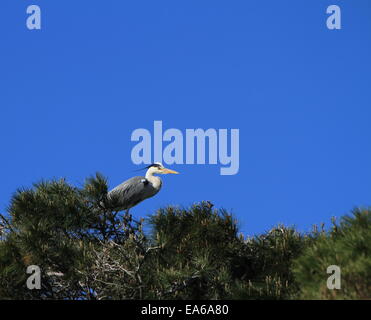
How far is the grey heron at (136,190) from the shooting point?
17.5 metres

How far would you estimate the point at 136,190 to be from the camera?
18.9m

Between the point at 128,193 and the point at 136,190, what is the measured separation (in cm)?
49

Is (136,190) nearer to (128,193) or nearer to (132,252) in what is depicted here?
(128,193)

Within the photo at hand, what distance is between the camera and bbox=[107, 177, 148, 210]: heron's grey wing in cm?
1747

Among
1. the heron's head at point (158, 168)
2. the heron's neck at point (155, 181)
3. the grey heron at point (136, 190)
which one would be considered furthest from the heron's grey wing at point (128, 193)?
the heron's head at point (158, 168)

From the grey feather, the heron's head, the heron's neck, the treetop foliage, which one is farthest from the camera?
the heron's head

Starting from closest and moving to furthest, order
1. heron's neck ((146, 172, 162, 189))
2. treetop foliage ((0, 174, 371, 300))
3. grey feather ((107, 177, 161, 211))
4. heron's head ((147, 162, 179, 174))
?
treetop foliage ((0, 174, 371, 300)), grey feather ((107, 177, 161, 211)), heron's neck ((146, 172, 162, 189)), heron's head ((147, 162, 179, 174))

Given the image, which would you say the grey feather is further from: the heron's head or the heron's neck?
the heron's head

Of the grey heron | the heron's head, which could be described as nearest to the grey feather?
the grey heron

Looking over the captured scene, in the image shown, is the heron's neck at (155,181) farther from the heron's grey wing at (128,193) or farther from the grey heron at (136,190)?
the heron's grey wing at (128,193)

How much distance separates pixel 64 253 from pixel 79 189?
1927 millimetres

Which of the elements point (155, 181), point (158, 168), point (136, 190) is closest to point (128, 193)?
point (136, 190)
